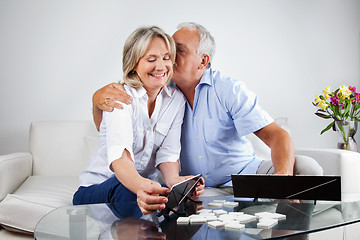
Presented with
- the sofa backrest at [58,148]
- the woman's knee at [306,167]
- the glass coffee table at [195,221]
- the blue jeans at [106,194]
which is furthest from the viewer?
the sofa backrest at [58,148]

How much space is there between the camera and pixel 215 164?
1954mm

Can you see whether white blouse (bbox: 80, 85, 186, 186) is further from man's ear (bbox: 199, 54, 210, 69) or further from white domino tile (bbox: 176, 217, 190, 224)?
white domino tile (bbox: 176, 217, 190, 224)

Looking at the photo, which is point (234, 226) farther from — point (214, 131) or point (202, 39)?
point (202, 39)

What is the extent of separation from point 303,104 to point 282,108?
207 mm

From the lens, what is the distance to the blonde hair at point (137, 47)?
1694 millimetres

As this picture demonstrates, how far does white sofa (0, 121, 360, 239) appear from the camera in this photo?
176cm

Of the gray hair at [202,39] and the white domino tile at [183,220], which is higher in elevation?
the gray hair at [202,39]

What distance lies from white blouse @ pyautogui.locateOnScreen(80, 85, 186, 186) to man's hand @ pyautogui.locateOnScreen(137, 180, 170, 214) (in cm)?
44

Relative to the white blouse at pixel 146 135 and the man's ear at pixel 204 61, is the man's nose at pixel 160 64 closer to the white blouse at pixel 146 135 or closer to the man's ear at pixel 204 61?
the white blouse at pixel 146 135

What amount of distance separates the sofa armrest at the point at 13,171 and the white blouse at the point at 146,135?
58 centimetres

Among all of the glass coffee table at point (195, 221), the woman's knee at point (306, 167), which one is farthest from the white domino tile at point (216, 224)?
the woman's knee at point (306, 167)

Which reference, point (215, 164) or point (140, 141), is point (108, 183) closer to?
point (140, 141)

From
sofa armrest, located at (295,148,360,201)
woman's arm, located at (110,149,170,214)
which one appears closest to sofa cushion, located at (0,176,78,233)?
woman's arm, located at (110,149,170,214)

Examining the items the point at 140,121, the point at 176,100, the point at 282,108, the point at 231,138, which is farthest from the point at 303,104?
the point at 140,121
